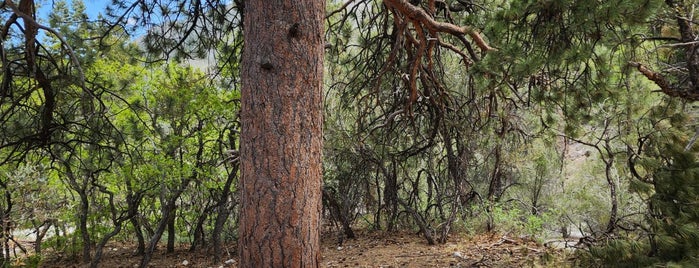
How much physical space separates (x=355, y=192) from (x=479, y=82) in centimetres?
361

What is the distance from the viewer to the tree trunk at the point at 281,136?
1.85 metres

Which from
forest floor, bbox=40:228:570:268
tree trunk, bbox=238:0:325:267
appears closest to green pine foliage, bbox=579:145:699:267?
forest floor, bbox=40:228:570:268

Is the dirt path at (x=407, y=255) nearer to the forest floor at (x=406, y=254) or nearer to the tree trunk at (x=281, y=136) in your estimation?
the forest floor at (x=406, y=254)

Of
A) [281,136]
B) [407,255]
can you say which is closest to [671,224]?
[281,136]

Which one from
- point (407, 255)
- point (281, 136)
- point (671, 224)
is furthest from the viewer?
point (407, 255)

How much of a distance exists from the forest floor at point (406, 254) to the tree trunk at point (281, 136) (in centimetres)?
246

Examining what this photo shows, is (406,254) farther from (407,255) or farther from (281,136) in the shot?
(281,136)

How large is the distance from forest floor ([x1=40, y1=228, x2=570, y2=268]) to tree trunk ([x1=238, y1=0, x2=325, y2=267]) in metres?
2.46

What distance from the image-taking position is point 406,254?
4.96m

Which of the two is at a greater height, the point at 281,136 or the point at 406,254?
the point at 281,136

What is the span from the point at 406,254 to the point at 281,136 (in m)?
3.51

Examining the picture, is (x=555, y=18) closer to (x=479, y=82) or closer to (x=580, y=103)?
(x=479, y=82)

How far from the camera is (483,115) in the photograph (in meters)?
5.08

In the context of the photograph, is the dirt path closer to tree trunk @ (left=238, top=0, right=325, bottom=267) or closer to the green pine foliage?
the green pine foliage
